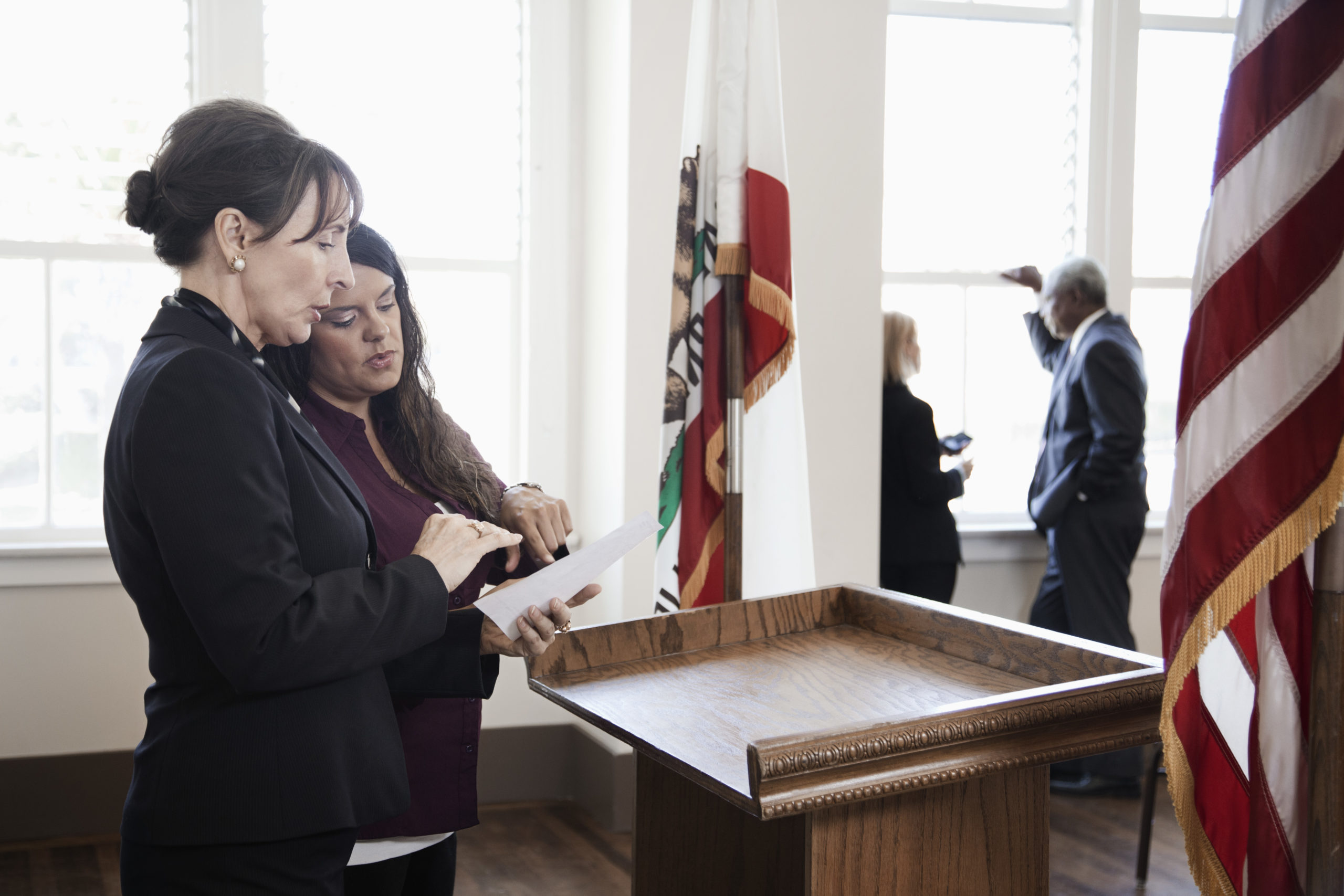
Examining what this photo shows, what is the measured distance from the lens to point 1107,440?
12.4ft

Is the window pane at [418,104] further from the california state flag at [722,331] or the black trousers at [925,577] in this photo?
the black trousers at [925,577]

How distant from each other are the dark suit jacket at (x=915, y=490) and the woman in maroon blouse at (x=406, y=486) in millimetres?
2230

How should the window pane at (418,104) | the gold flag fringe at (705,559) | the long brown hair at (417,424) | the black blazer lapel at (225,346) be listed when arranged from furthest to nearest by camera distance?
the window pane at (418,104) < the gold flag fringe at (705,559) < the long brown hair at (417,424) < the black blazer lapel at (225,346)

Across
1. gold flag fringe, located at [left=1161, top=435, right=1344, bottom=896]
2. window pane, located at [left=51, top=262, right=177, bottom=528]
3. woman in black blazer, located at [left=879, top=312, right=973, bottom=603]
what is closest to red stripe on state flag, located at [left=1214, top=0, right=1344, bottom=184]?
gold flag fringe, located at [left=1161, top=435, right=1344, bottom=896]

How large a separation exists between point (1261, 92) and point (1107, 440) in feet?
8.02

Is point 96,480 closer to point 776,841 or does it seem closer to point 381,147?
point 381,147

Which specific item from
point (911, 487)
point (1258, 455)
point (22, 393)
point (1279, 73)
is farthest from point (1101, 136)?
point (22, 393)

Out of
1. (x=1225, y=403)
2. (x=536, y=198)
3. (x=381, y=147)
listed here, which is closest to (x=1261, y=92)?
(x=1225, y=403)

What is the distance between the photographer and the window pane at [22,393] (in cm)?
352

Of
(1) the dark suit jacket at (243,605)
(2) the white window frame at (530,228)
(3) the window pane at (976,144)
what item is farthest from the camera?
(3) the window pane at (976,144)

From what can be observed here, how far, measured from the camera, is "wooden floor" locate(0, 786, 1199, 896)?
3.18 m

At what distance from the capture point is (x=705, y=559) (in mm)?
2494

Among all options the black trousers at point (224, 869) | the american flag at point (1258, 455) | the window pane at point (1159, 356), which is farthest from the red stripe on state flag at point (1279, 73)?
the window pane at point (1159, 356)

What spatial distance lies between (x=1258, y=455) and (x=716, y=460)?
1199 millimetres
